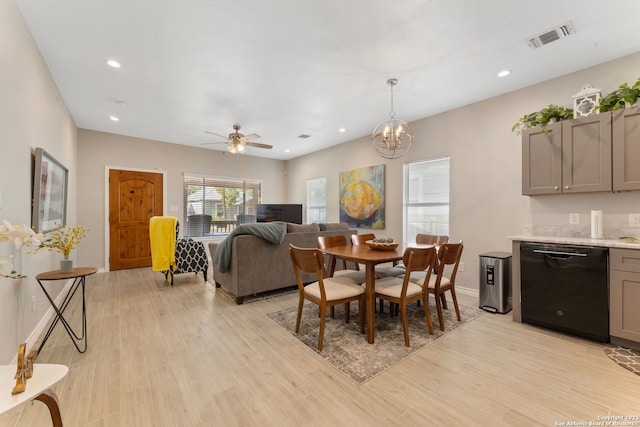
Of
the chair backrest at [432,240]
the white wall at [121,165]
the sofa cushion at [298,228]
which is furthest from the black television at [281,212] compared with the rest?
the chair backrest at [432,240]

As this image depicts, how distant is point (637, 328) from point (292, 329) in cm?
289

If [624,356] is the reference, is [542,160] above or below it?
above

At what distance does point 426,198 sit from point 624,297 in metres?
2.56

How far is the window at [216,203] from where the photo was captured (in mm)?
6215

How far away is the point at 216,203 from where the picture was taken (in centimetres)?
658

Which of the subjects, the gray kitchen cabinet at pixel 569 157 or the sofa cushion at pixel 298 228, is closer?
the gray kitchen cabinet at pixel 569 157

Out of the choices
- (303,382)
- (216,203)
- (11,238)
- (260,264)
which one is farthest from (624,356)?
(216,203)

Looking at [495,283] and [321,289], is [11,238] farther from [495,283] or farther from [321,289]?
[495,283]

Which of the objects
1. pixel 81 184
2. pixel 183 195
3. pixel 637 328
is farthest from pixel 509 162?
pixel 81 184

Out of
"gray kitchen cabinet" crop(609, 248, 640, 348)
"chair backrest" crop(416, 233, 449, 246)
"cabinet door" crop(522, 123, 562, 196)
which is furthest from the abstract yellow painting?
"gray kitchen cabinet" crop(609, 248, 640, 348)

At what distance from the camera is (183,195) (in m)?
6.06

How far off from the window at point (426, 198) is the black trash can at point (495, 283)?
1.04 metres

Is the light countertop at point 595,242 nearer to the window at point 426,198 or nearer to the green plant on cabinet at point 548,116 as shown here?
the green plant on cabinet at point 548,116

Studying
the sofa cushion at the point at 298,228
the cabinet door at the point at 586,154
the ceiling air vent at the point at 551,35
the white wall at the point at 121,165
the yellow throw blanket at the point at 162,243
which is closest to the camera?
the ceiling air vent at the point at 551,35
